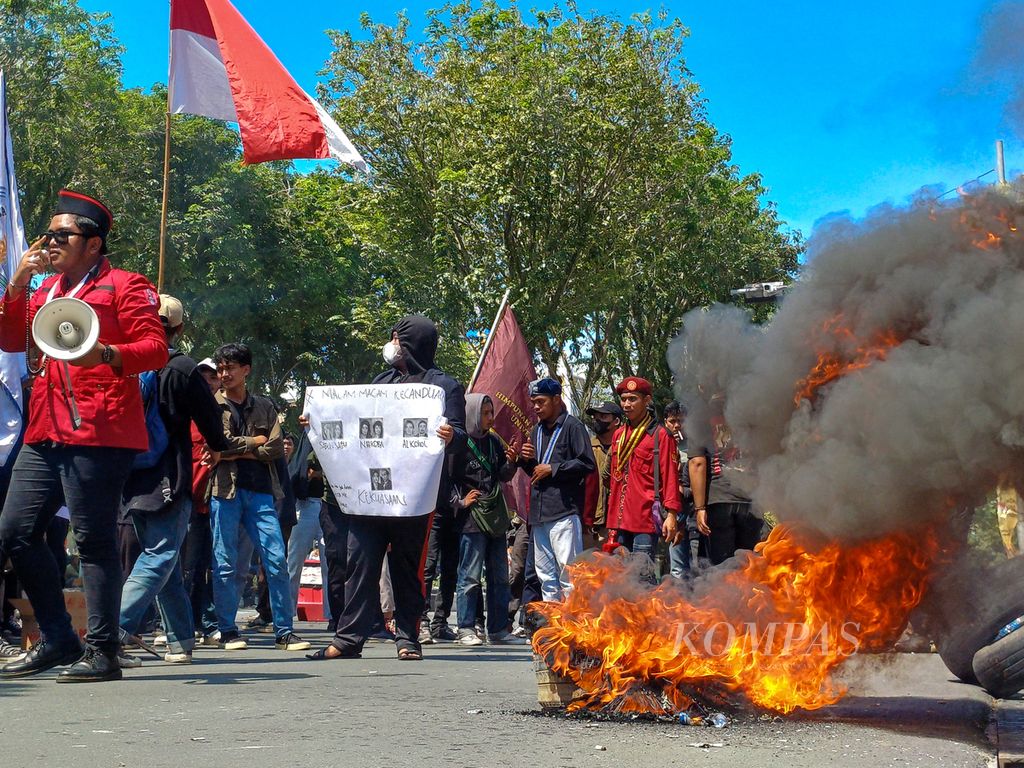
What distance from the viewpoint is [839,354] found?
547cm

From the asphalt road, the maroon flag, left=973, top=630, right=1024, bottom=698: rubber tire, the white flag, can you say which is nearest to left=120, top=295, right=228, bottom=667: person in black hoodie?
the asphalt road

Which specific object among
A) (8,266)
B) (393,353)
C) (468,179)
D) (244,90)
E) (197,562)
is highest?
(468,179)

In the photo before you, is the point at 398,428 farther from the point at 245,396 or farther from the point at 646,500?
the point at 646,500

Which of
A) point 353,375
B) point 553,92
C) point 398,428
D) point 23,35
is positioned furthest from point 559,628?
point 353,375

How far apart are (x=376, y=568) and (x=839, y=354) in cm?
372

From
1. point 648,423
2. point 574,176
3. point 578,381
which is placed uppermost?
point 574,176

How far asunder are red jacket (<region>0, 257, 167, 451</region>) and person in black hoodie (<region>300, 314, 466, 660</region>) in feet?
6.39

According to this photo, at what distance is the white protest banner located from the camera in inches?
314

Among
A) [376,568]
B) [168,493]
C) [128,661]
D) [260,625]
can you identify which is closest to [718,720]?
[376,568]

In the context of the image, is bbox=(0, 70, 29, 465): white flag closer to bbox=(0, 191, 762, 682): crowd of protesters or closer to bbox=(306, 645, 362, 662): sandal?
bbox=(0, 191, 762, 682): crowd of protesters

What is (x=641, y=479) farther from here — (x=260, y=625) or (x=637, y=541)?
(x=260, y=625)

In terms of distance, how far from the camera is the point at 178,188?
109 ft

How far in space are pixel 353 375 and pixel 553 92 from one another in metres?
18.0

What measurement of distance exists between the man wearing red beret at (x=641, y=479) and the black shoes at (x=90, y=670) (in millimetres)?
4717
